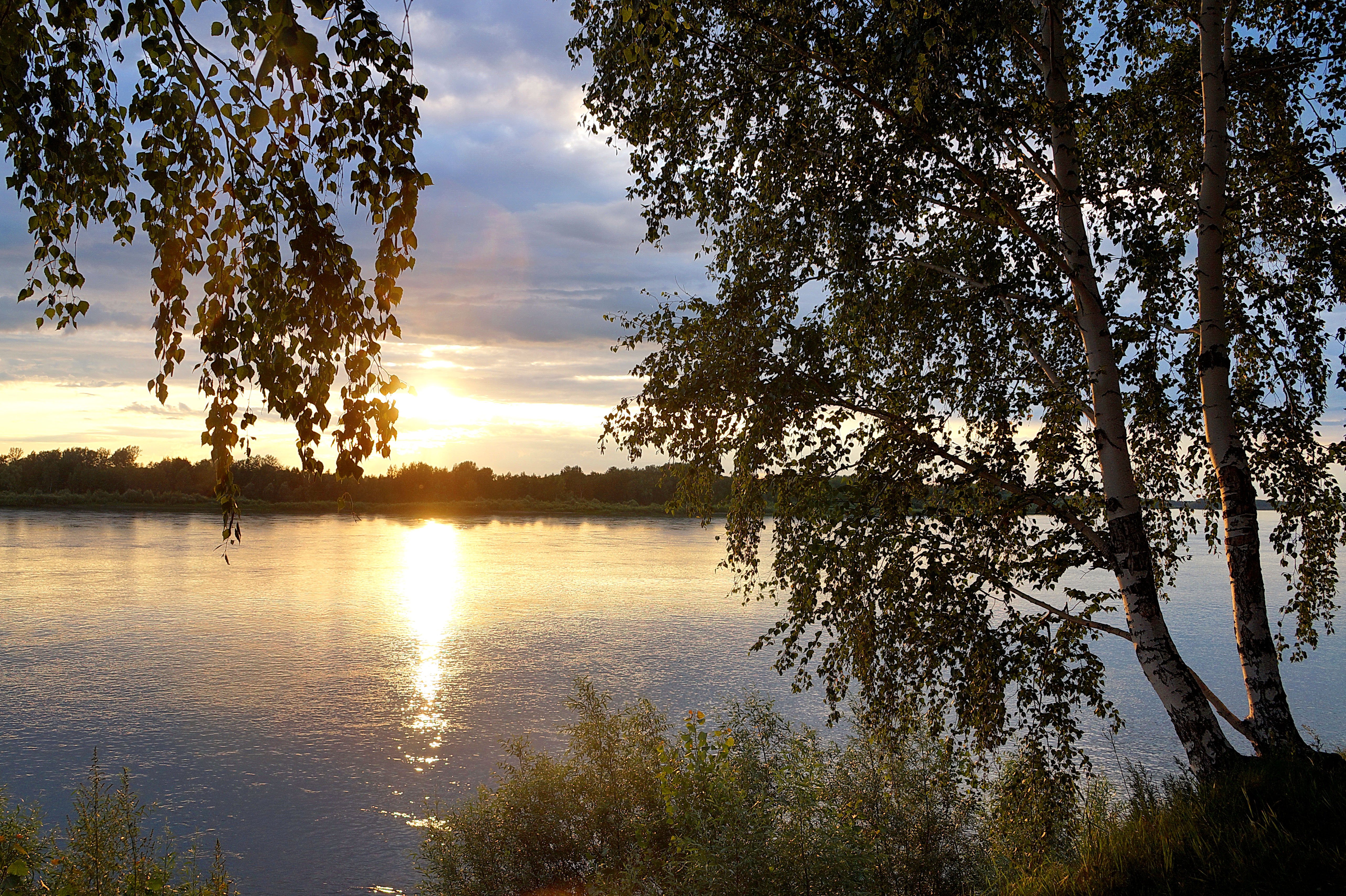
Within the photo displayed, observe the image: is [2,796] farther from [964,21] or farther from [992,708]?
[964,21]

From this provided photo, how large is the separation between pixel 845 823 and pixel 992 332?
14.7ft

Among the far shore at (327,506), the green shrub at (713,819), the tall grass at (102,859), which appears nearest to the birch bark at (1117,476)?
the green shrub at (713,819)

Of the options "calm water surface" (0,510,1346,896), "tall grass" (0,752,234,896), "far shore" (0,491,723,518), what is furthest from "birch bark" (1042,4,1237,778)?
"far shore" (0,491,723,518)

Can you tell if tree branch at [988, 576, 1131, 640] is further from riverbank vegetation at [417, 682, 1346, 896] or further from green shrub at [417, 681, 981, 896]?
green shrub at [417, 681, 981, 896]

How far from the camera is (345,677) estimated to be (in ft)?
55.7

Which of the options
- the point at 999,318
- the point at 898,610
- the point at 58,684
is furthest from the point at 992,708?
the point at 58,684

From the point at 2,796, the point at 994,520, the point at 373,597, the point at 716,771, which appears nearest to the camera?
the point at 994,520

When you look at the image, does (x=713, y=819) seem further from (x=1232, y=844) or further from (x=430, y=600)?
(x=430, y=600)

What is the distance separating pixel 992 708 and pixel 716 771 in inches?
98.1

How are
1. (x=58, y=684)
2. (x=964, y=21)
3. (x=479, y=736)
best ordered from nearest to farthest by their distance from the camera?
(x=964, y=21)
(x=479, y=736)
(x=58, y=684)

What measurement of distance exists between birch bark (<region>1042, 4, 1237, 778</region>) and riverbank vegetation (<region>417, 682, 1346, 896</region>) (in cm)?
38

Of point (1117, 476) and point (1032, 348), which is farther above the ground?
point (1032, 348)

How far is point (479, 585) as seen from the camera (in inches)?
1161

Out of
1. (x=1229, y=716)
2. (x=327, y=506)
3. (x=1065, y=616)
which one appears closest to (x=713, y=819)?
(x=1065, y=616)
